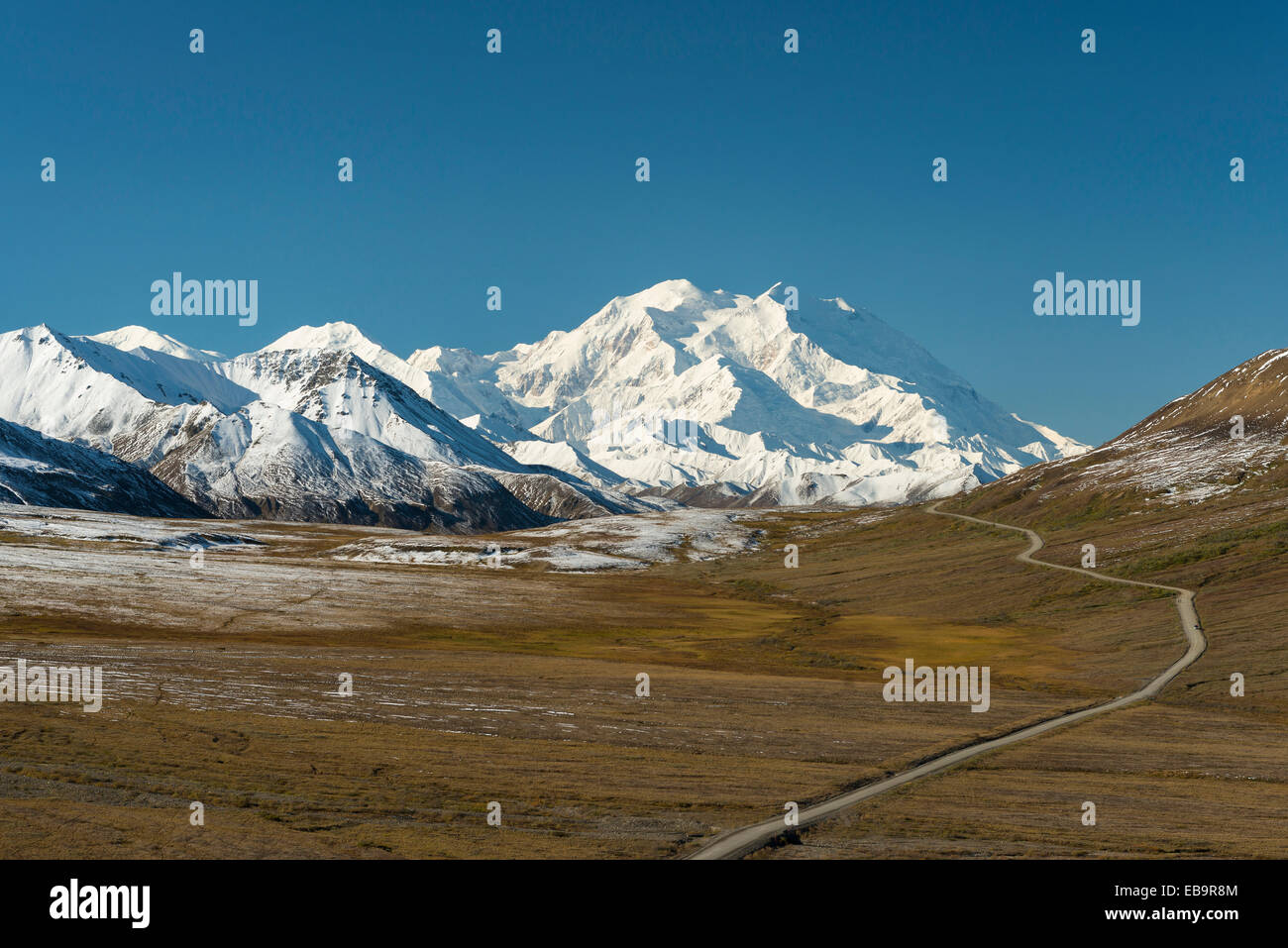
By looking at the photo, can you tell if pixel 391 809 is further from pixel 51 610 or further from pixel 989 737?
pixel 51 610

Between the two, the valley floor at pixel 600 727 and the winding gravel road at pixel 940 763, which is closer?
the winding gravel road at pixel 940 763

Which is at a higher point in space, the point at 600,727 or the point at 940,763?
the point at 600,727

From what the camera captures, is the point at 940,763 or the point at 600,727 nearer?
the point at 940,763

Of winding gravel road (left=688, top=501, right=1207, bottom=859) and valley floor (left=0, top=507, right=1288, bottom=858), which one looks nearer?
winding gravel road (left=688, top=501, right=1207, bottom=859)
